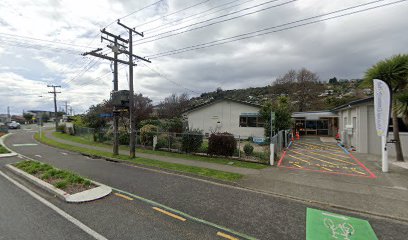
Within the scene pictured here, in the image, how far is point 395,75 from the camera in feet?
33.4

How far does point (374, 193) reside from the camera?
20.9 feet

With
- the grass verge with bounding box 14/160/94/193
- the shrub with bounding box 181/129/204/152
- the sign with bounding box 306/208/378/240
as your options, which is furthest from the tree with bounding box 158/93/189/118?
the sign with bounding box 306/208/378/240

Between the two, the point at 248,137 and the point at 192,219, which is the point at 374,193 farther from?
the point at 248,137

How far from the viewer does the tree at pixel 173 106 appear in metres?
40.2

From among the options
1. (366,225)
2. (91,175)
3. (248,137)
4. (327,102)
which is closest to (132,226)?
(366,225)

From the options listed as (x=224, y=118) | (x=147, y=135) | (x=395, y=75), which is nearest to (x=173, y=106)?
(x=224, y=118)

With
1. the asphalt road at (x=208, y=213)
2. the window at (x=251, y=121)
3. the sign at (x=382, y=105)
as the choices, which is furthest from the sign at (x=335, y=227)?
the window at (x=251, y=121)

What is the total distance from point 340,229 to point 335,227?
0.10m

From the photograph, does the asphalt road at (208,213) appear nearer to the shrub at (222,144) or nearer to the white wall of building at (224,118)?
the shrub at (222,144)

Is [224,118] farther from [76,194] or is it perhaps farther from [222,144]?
[76,194]

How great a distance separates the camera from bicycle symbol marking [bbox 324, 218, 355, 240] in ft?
13.4

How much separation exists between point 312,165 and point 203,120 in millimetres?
16641

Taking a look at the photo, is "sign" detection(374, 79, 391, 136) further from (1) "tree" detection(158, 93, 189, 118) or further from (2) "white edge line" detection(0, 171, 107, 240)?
(1) "tree" detection(158, 93, 189, 118)

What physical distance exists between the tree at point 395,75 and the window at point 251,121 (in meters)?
11.8
